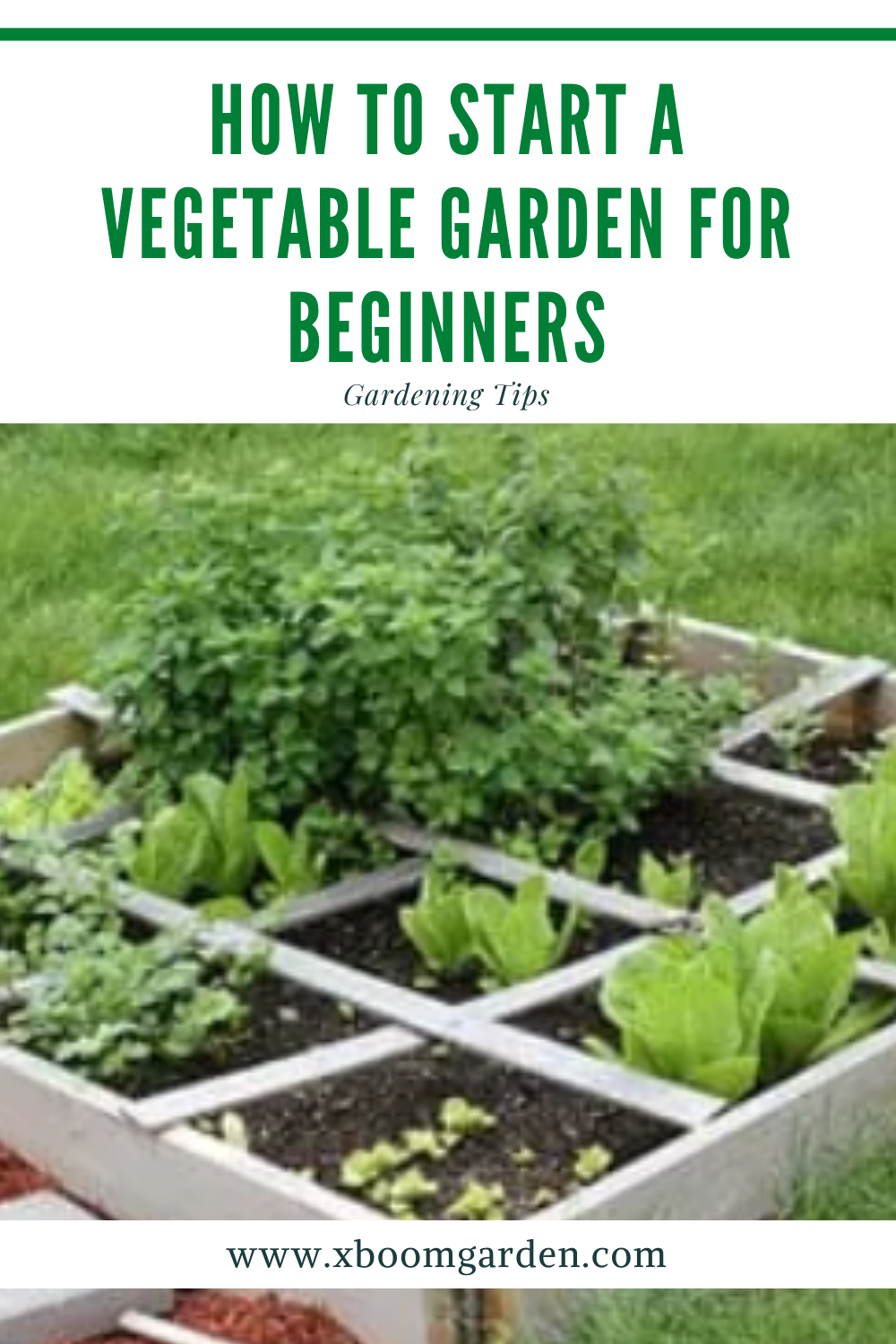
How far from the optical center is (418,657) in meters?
4.47

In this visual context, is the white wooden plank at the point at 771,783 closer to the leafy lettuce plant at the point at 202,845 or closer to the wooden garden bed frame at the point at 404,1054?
the wooden garden bed frame at the point at 404,1054

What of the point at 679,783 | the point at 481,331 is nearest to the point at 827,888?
the point at 679,783

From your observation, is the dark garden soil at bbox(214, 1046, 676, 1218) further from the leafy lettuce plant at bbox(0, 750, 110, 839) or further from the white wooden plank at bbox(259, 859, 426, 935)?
the leafy lettuce plant at bbox(0, 750, 110, 839)

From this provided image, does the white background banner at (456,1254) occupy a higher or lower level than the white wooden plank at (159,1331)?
higher

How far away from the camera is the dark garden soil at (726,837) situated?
15.1ft

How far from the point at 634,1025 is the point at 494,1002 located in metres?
0.27

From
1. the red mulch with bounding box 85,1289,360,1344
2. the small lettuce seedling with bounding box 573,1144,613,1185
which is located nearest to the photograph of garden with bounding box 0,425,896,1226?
the small lettuce seedling with bounding box 573,1144,613,1185

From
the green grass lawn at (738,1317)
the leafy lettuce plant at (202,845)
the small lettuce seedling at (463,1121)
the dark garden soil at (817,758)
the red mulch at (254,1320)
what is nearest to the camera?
the green grass lawn at (738,1317)

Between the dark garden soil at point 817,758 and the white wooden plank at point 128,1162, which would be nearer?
the white wooden plank at point 128,1162

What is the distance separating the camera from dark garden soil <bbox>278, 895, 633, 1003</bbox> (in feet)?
14.1

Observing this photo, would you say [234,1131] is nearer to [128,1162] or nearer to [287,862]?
[128,1162]

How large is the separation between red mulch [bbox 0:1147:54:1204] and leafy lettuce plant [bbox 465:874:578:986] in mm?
655

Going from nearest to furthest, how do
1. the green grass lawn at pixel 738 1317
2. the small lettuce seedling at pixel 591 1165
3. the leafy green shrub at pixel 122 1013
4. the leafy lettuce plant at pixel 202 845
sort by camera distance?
1. the green grass lawn at pixel 738 1317
2. the small lettuce seedling at pixel 591 1165
3. the leafy green shrub at pixel 122 1013
4. the leafy lettuce plant at pixel 202 845

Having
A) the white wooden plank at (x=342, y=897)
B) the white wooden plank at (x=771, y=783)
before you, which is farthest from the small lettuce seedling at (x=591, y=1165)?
the white wooden plank at (x=771, y=783)
